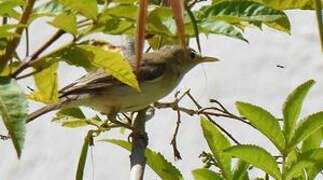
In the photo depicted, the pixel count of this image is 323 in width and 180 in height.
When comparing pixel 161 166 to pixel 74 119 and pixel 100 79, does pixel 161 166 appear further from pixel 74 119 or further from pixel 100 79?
pixel 100 79

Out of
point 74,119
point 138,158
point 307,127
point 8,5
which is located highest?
point 8,5

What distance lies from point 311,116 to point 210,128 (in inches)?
8.6

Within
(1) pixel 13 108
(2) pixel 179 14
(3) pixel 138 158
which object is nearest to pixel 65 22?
(1) pixel 13 108

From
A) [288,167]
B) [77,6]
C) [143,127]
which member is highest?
[77,6]

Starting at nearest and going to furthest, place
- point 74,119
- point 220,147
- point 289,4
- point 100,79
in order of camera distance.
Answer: point 220,147 < point 289,4 < point 74,119 < point 100,79

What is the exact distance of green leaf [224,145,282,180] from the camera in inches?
45.2

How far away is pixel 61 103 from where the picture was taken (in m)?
2.29

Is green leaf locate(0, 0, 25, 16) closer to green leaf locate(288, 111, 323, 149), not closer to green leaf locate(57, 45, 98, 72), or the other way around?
green leaf locate(57, 45, 98, 72)

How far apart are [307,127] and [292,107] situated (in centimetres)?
6

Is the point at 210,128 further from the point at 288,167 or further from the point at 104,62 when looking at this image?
the point at 104,62

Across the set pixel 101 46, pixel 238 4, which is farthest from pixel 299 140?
pixel 101 46

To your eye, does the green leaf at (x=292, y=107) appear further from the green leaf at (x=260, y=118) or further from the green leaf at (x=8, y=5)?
the green leaf at (x=8, y=5)

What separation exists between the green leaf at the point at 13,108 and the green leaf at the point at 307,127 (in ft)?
2.01

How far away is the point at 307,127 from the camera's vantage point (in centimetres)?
121
